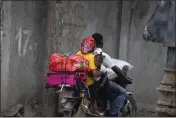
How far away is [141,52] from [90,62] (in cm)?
351

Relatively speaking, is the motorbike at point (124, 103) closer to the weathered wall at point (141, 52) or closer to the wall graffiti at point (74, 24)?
the weathered wall at point (141, 52)

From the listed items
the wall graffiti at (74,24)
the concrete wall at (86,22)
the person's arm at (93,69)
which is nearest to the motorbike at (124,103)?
the person's arm at (93,69)

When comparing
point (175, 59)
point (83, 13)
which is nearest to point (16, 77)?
point (83, 13)

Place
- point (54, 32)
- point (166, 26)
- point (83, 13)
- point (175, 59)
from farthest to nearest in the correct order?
point (83, 13), point (54, 32), point (166, 26), point (175, 59)

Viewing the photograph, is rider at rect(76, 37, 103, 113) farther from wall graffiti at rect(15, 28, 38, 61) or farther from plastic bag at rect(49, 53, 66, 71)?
wall graffiti at rect(15, 28, 38, 61)

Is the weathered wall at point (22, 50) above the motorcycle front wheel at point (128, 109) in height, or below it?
above

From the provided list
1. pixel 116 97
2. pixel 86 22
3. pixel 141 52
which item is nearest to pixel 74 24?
pixel 86 22

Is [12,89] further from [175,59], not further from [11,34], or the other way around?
[175,59]

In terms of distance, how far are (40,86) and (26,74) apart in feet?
1.20

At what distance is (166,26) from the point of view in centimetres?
636

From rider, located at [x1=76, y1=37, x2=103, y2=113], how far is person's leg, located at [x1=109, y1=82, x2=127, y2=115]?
1.73ft

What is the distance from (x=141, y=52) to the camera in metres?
10.8

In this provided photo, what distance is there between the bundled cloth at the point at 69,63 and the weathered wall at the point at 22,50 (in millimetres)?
2461

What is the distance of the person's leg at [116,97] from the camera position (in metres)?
8.02
